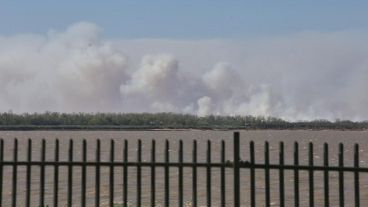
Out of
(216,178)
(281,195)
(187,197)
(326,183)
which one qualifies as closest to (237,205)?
(281,195)

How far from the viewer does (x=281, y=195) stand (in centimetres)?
1132

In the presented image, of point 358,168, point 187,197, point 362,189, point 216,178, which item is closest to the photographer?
point 358,168

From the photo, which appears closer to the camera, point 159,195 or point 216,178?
point 159,195

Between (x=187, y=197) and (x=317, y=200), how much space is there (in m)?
5.75

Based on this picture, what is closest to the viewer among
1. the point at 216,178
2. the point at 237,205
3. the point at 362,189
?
the point at 237,205

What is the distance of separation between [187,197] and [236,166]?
57.7 ft

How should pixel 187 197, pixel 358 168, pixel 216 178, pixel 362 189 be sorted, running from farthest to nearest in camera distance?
pixel 216 178
pixel 362 189
pixel 187 197
pixel 358 168

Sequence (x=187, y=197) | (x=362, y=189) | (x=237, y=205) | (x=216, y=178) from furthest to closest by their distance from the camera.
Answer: (x=216, y=178) → (x=362, y=189) → (x=187, y=197) → (x=237, y=205)

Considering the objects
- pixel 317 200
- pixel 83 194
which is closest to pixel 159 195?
pixel 317 200

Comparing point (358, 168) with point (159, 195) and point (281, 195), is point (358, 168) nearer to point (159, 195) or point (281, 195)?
point (281, 195)

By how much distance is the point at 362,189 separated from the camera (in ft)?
112

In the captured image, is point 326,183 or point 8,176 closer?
point 326,183

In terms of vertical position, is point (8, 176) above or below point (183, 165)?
below

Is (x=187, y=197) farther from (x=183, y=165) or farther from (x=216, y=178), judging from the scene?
(x=183, y=165)
